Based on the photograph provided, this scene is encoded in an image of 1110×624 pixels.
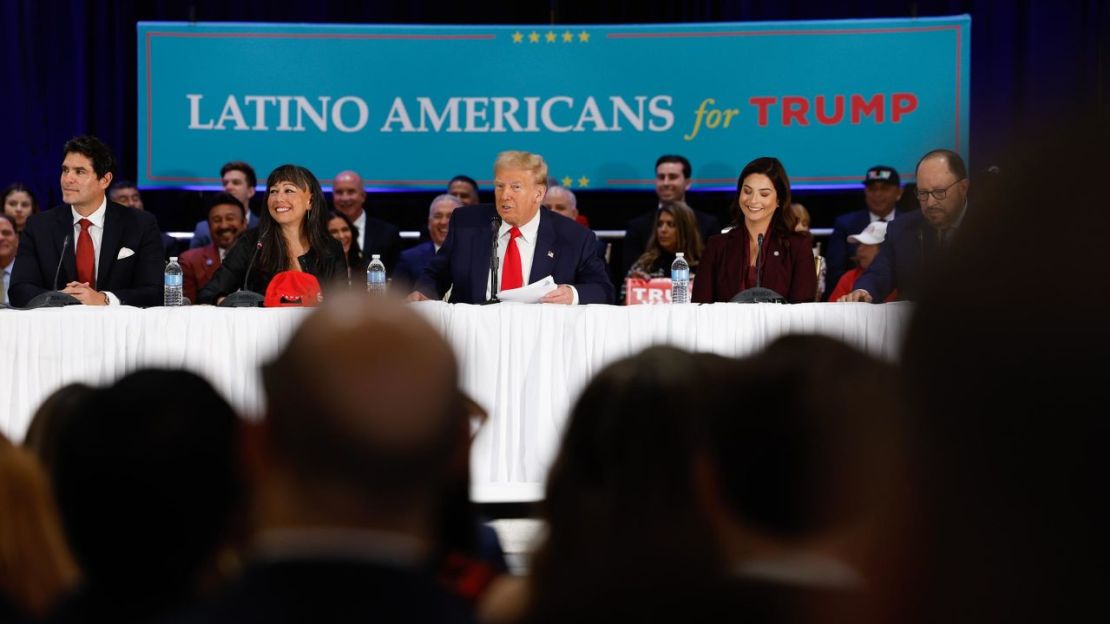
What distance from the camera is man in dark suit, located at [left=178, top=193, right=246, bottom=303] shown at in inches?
239

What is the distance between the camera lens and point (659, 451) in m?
1.10

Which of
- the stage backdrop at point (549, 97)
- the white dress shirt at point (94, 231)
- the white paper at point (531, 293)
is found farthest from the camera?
the stage backdrop at point (549, 97)

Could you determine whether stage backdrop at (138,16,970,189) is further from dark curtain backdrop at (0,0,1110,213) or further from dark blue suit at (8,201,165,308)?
dark blue suit at (8,201,165,308)

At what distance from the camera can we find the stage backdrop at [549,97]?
671cm

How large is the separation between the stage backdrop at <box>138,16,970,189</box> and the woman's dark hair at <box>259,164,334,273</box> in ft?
6.81

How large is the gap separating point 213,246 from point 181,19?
1.94 metres

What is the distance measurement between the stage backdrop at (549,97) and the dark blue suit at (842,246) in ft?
1.38

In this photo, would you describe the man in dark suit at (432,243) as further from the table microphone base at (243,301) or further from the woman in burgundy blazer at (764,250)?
the table microphone base at (243,301)

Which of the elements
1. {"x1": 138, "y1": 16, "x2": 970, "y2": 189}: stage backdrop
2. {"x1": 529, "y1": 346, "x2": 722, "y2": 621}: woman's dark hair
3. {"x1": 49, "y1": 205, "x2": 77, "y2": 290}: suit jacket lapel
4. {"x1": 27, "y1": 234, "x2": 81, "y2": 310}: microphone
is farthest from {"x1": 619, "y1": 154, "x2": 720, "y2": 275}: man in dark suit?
{"x1": 529, "y1": 346, "x2": 722, "y2": 621}: woman's dark hair

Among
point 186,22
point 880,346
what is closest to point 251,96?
point 186,22

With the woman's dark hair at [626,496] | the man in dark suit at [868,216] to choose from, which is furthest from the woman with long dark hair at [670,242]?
the woman's dark hair at [626,496]

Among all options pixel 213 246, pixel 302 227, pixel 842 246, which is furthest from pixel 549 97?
pixel 302 227

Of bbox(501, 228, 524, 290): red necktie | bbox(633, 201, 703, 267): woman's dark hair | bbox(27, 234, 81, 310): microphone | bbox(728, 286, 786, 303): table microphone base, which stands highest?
bbox(633, 201, 703, 267): woman's dark hair

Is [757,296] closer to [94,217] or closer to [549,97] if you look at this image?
[94,217]
